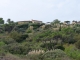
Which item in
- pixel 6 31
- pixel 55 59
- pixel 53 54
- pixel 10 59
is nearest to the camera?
pixel 10 59

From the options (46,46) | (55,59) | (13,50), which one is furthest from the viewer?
(46,46)

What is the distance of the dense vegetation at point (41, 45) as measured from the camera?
23286mm

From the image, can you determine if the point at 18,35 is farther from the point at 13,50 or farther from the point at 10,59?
the point at 10,59

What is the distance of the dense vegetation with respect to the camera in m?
23.3

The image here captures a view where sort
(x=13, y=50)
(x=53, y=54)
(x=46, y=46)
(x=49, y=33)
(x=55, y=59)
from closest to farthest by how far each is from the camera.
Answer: (x=55, y=59) < (x=53, y=54) < (x=13, y=50) < (x=46, y=46) < (x=49, y=33)

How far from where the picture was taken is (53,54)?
23500 mm

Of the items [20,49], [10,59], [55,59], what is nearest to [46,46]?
[20,49]

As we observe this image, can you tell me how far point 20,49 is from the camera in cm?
3025

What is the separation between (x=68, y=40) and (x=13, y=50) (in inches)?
549

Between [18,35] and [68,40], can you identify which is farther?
[18,35]

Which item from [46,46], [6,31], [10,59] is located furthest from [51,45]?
[6,31]

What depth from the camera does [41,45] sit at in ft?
115

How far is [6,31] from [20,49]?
1326 inches

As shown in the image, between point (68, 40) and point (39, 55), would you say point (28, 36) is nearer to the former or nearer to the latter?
point (68, 40)
